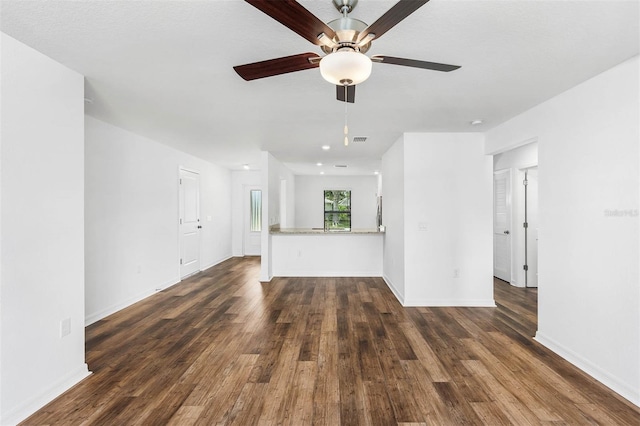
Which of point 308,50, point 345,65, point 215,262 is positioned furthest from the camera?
point 215,262

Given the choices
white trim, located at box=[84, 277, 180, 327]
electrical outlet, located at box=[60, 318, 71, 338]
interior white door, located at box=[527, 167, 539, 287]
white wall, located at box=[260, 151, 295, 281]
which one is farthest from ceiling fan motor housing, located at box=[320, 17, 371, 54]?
interior white door, located at box=[527, 167, 539, 287]

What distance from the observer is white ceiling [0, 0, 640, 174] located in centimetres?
169

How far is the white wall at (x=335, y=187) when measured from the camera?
959cm

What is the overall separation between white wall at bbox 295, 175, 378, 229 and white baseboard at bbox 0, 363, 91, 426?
7.42m

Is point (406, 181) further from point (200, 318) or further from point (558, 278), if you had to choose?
point (200, 318)

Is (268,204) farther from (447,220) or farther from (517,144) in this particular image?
(517,144)

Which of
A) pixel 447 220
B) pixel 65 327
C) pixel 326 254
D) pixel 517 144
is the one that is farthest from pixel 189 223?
pixel 517 144

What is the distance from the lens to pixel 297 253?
20.3 feet

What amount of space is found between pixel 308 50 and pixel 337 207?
771 cm

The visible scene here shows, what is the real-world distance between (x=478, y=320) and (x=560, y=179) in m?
1.85

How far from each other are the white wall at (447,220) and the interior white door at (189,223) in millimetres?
4121

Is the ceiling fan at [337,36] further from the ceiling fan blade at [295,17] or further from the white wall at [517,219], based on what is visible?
the white wall at [517,219]

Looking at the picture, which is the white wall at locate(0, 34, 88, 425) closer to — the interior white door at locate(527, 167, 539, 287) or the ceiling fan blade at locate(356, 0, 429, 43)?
the ceiling fan blade at locate(356, 0, 429, 43)

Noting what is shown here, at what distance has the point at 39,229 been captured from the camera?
2131mm
